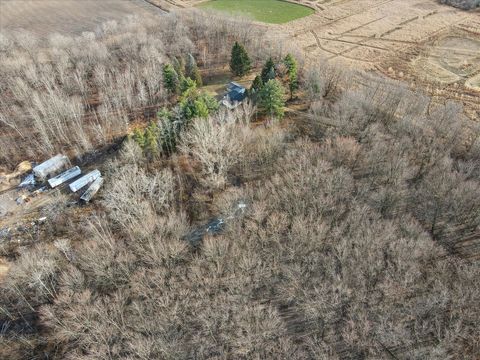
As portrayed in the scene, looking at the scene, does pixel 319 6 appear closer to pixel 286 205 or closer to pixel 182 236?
pixel 286 205

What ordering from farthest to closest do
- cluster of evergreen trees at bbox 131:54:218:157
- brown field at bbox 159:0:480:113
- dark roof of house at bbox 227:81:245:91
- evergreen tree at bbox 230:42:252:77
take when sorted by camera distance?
brown field at bbox 159:0:480:113 < evergreen tree at bbox 230:42:252:77 < dark roof of house at bbox 227:81:245:91 < cluster of evergreen trees at bbox 131:54:218:157

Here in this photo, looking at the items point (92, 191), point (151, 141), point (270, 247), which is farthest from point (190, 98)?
point (270, 247)

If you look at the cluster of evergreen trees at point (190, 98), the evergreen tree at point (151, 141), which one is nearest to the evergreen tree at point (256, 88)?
the cluster of evergreen trees at point (190, 98)

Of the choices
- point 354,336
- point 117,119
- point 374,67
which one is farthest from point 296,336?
point 374,67

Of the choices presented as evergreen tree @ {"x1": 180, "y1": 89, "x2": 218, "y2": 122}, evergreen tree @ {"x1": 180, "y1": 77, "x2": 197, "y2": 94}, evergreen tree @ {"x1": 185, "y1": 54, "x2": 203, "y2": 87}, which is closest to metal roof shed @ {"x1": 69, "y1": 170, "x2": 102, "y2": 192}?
evergreen tree @ {"x1": 180, "y1": 89, "x2": 218, "y2": 122}

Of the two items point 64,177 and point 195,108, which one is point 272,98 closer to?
point 195,108

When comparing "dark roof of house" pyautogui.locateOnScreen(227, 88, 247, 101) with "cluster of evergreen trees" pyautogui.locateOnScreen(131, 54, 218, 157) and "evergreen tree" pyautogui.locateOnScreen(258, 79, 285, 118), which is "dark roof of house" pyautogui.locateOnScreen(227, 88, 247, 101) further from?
"cluster of evergreen trees" pyautogui.locateOnScreen(131, 54, 218, 157)
